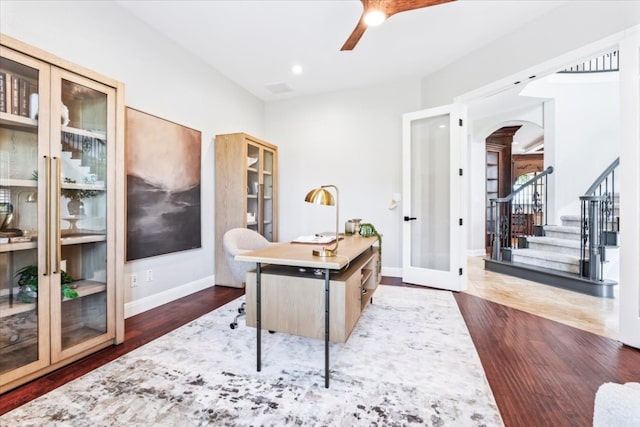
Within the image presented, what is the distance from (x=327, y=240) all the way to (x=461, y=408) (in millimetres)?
1426

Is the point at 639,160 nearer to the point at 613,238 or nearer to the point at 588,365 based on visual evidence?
the point at 588,365

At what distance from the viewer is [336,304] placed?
171 centimetres

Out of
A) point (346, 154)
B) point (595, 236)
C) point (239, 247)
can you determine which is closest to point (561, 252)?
point (595, 236)

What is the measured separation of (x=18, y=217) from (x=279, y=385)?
1.91 metres

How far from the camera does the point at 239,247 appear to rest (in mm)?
2887

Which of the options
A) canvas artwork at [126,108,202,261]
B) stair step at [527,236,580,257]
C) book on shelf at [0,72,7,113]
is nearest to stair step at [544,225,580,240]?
stair step at [527,236,580,257]

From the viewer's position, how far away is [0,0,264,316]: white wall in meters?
2.17

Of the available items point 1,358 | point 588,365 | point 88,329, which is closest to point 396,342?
point 588,365

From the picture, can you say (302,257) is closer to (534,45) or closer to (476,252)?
(534,45)

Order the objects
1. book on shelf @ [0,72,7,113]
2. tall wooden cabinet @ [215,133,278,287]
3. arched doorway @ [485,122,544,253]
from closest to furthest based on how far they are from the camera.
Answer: book on shelf @ [0,72,7,113] < tall wooden cabinet @ [215,133,278,287] < arched doorway @ [485,122,544,253]

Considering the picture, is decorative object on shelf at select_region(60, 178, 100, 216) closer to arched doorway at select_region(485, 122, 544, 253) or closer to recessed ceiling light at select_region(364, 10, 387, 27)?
recessed ceiling light at select_region(364, 10, 387, 27)

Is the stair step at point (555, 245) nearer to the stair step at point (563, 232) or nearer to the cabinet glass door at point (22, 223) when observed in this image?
the stair step at point (563, 232)

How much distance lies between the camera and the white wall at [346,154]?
4.38 meters

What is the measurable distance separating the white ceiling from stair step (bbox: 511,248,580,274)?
313 centimetres
